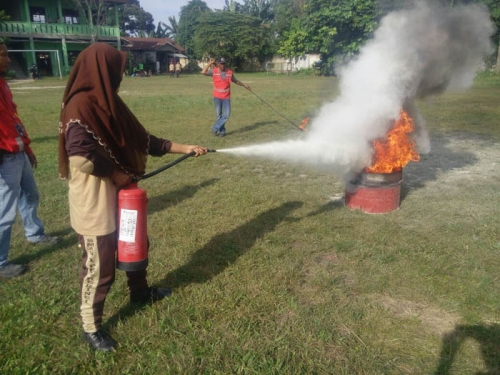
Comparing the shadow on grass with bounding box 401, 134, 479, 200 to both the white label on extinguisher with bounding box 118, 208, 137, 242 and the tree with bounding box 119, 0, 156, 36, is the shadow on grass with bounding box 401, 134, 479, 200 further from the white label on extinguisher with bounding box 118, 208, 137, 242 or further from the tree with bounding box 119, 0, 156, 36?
the tree with bounding box 119, 0, 156, 36

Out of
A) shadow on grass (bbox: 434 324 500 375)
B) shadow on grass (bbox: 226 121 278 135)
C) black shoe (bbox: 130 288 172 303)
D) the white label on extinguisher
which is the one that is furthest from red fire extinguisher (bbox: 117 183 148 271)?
shadow on grass (bbox: 226 121 278 135)

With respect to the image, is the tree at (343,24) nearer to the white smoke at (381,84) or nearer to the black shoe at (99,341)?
the white smoke at (381,84)

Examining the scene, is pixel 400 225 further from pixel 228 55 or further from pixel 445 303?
pixel 228 55

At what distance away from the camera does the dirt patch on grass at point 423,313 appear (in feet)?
10.5

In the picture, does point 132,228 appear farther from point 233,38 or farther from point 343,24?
point 233,38

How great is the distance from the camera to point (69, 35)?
38.0 meters

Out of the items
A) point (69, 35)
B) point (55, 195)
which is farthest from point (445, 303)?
point (69, 35)

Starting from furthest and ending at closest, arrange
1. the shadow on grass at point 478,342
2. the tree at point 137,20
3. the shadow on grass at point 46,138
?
1. the tree at point 137,20
2. the shadow on grass at point 46,138
3. the shadow on grass at point 478,342

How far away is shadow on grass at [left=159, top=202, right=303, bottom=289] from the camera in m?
3.99

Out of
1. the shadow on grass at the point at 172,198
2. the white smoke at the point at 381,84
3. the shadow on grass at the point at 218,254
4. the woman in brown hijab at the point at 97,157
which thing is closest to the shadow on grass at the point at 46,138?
the shadow on grass at the point at 172,198

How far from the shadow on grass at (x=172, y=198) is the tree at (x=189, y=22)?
63.2 metres

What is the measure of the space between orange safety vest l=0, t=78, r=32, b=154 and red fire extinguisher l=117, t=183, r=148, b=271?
1.71 meters

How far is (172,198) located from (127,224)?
3302 millimetres

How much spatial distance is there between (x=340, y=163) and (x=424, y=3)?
2.89 meters
